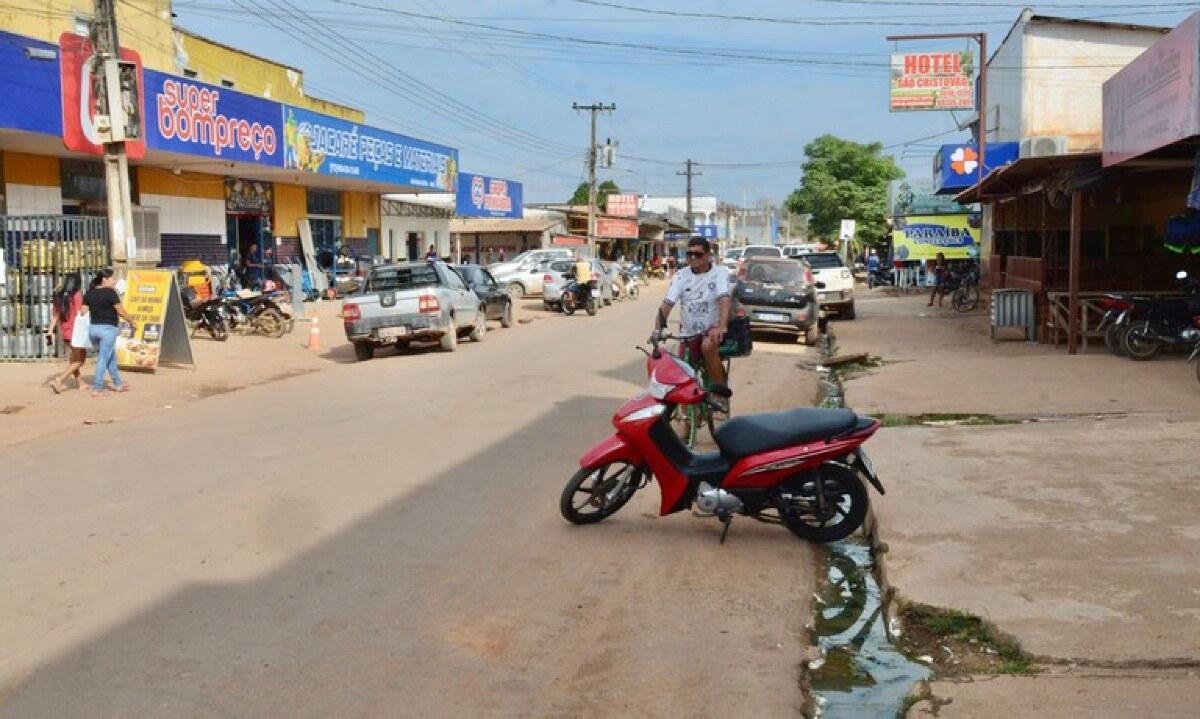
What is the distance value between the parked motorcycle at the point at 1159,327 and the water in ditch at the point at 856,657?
34.2 feet

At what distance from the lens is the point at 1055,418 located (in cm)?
1110

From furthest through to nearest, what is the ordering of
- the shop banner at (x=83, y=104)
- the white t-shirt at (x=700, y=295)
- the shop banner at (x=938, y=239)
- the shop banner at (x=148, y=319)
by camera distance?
the shop banner at (x=938, y=239), the shop banner at (x=83, y=104), the shop banner at (x=148, y=319), the white t-shirt at (x=700, y=295)

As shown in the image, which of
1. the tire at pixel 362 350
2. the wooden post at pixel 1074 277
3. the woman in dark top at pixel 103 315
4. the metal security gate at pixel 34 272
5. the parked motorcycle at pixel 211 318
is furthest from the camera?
the parked motorcycle at pixel 211 318

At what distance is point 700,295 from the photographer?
9.82m

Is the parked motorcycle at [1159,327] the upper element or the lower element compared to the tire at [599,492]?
upper

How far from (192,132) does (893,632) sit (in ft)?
70.7

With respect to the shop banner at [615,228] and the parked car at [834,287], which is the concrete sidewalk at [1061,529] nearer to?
the parked car at [834,287]

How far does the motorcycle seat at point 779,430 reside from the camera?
6688 millimetres

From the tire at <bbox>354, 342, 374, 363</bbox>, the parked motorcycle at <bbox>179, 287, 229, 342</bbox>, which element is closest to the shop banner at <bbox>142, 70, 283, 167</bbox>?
the parked motorcycle at <bbox>179, 287, 229, 342</bbox>

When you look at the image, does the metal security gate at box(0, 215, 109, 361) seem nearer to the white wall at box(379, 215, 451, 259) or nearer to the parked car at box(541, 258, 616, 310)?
the parked car at box(541, 258, 616, 310)

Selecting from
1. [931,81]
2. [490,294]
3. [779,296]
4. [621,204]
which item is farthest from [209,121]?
[621,204]

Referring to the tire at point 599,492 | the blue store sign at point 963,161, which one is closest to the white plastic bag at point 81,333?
the tire at point 599,492

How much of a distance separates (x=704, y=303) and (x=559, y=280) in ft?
72.8

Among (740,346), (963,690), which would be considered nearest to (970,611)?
(963,690)
